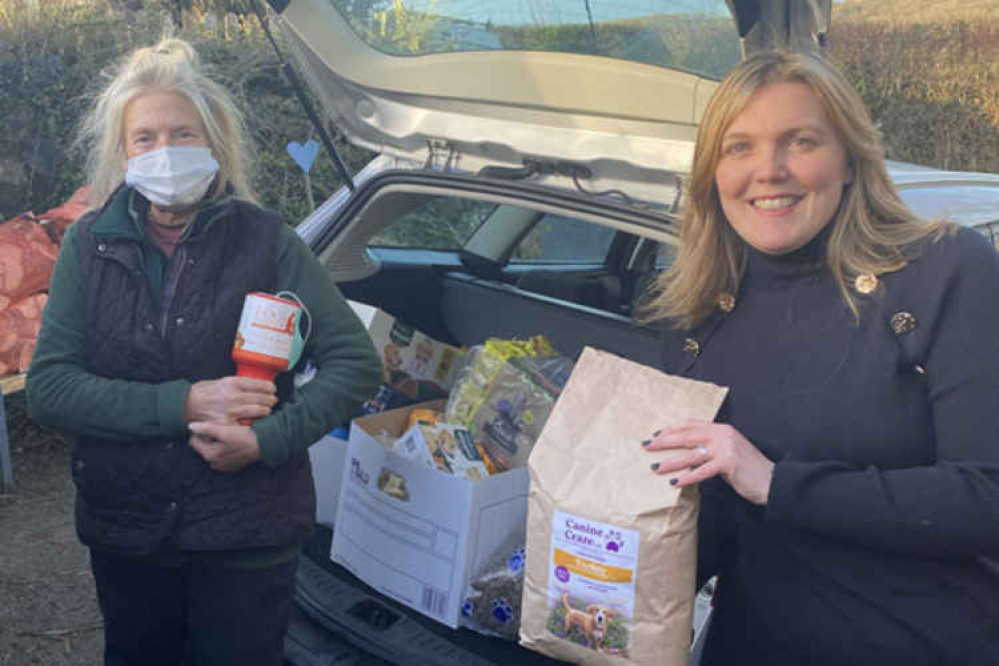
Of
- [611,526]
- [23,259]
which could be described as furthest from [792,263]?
[23,259]

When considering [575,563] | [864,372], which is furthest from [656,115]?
[575,563]

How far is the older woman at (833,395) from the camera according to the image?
1.16 m

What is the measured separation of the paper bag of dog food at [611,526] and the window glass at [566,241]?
2.44 metres

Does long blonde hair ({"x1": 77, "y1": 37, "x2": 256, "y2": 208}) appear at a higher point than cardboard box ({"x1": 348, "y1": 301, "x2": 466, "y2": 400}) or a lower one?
higher

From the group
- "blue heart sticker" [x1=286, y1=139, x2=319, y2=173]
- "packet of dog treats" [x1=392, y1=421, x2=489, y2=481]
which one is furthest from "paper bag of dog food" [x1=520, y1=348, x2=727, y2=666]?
"blue heart sticker" [x1=286, y1=139, x2=319, y2=173]

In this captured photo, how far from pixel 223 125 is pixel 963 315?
4.71 feet

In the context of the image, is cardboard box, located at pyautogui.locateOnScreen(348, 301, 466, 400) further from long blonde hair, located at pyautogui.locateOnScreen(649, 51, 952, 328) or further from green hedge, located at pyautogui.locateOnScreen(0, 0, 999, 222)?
long blonde hair, located at pyautogui.locateOnScreen(649, 51, 952, 328)

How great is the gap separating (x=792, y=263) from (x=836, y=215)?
0.33 feet

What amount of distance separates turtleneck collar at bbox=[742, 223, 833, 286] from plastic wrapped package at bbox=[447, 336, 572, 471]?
1104mm

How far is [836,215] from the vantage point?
1.35 m

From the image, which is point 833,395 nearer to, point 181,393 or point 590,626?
point 590,626

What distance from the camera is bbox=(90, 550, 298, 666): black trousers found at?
163 cm

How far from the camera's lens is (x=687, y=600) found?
135 cm

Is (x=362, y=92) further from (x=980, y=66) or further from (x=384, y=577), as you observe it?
(x=980, y=66)
